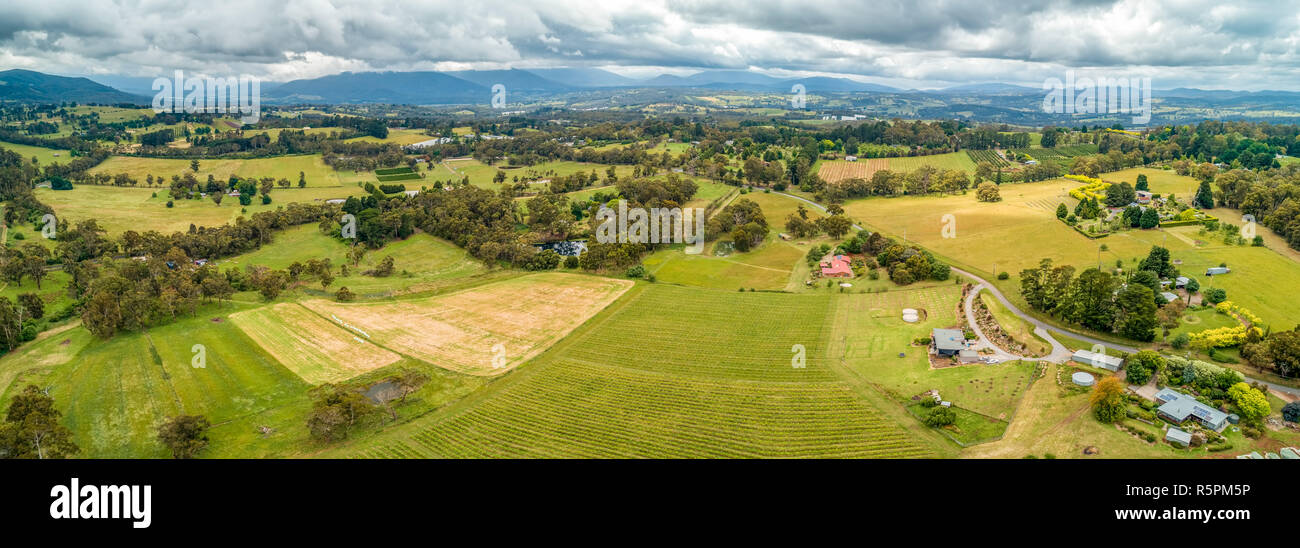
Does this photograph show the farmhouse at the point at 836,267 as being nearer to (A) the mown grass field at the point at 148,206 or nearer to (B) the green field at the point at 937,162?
(B) the green field at the point at 937,162

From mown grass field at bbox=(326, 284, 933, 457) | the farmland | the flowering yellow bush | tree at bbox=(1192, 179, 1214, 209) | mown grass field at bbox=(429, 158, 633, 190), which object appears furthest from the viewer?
mown grass field at bbox=(429, 158, 633, 190)

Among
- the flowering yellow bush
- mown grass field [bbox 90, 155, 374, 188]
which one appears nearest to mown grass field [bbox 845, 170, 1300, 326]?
the flowering yellow bush

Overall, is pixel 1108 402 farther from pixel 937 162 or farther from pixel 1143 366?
pixel 937 162

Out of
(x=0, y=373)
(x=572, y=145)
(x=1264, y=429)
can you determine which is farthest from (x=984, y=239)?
(x=572, y=145)

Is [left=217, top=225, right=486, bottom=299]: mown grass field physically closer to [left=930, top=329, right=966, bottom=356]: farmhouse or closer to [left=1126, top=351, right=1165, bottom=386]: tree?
[left=930, top=329, right=966, bottom=356]: farmhouse

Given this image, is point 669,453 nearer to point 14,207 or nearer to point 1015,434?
point 1015,434

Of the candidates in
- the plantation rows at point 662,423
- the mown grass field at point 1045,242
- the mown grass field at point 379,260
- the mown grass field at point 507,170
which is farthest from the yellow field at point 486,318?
the mown grass field at point 507,170
